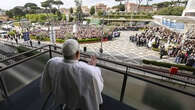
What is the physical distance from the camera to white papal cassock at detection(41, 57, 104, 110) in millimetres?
1157

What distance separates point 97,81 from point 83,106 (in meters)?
0.34

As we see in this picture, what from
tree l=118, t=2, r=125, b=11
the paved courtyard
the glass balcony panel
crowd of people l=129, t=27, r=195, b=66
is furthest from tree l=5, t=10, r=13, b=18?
the glass balcony panel

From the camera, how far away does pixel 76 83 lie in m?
1.18

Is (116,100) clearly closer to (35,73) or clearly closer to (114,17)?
(35,73)

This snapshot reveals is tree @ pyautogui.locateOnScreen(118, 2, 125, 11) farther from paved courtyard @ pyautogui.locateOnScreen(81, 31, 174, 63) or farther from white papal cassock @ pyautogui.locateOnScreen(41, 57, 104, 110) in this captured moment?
white papal cassock @ pyautogui.locateOnScreen(41, 57, 104, 110)

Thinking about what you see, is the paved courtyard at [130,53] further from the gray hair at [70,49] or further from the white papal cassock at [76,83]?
the gray hair at [70,49]

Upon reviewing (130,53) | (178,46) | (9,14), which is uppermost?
(9,14)

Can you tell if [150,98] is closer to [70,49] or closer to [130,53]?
[70,49]

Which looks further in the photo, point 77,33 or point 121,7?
point 121,7

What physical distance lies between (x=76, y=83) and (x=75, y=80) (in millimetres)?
35

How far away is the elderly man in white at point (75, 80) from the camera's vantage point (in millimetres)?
1159

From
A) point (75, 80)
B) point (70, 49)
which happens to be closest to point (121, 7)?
point (70, 49)

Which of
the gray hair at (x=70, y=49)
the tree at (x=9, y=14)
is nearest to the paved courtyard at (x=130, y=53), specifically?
the gray hair at (x=70, y=49)

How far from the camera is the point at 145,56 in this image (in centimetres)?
1304
